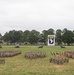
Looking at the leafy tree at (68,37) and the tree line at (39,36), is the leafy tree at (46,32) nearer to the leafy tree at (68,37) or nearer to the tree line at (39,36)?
the tree line at (39,36)

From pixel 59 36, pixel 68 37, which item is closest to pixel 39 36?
pixel 59 36

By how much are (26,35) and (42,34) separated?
9.58m

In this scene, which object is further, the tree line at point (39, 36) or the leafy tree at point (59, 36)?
the leafy tree at point (59, 36)

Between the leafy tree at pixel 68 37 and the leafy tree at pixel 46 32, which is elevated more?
the leafy tree at pixel 46 32

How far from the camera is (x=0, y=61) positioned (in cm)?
1680

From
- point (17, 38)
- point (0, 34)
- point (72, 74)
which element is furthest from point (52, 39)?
point (0, 34)

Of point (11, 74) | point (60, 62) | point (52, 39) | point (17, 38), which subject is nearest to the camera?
point (11, 74)

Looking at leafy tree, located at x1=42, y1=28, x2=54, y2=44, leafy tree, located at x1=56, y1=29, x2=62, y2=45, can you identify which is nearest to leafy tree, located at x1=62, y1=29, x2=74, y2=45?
leafy tree, located at x1=56, y1=29, x2=62, y2=45

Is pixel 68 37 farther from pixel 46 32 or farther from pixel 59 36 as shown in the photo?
pixel 46 32

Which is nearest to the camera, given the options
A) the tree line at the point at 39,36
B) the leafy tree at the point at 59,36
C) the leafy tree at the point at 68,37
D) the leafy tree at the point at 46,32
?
the leafy tree at the point at 68,37

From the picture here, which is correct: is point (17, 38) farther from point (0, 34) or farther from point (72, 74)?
point (72, 74)

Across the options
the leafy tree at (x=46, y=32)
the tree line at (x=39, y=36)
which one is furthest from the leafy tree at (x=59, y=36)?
the leafy tree at (x=46, y=32)

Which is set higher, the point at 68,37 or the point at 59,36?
the point at 59,36

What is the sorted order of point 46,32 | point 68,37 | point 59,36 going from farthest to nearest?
point 46,32 < point 59,36 < point 68,37
